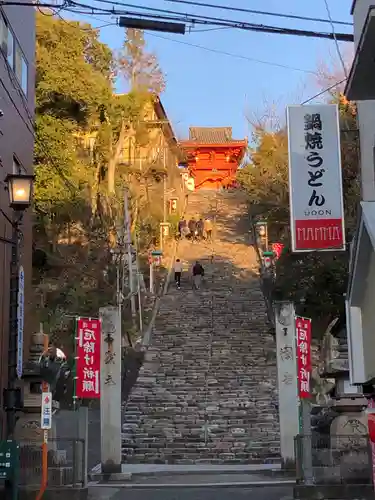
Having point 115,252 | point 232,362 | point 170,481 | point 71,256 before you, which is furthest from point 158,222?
point 170,481

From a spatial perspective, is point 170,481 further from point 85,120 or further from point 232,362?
point 85,120

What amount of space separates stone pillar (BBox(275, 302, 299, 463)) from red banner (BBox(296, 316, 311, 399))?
119 millimetres

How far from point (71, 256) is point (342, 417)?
17.8 meters

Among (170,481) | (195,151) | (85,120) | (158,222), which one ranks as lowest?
(170,481)

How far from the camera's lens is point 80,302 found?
26.5m

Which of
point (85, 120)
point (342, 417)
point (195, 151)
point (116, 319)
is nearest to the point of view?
point (342, 417)

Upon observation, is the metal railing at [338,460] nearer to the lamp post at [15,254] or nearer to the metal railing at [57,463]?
the metal railing at [57,463]

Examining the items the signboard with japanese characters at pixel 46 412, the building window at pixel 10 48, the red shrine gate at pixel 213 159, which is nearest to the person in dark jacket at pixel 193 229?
the building window at pixel 10 48

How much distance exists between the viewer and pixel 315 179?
11633 mm

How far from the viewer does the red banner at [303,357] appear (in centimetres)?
1551

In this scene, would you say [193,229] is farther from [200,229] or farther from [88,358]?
[88,358]

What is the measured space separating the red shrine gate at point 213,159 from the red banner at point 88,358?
45587 mm

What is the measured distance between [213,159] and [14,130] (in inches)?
1832

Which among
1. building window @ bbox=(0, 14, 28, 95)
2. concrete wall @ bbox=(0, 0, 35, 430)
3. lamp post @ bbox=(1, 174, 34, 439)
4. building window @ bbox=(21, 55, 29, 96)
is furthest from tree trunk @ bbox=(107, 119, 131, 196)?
lamp post @ bbox=(1, 174, 34, 439)
